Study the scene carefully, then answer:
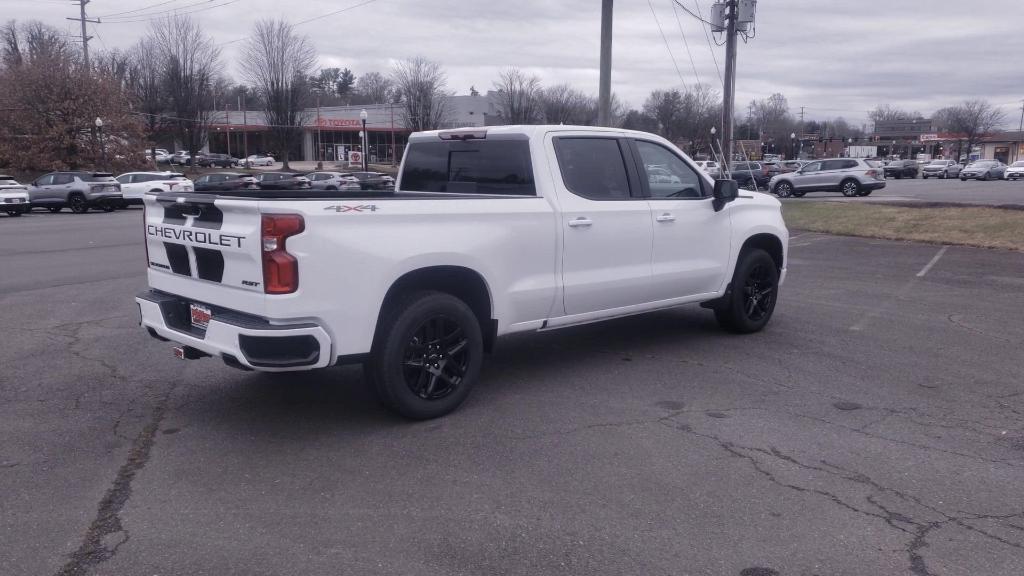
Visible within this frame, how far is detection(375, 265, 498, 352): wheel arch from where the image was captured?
17.4 feet

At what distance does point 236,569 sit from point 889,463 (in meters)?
3.64

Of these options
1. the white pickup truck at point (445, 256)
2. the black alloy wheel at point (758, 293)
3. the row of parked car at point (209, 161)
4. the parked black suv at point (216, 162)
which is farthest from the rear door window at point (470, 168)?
the parked black suv at point (216, 162)

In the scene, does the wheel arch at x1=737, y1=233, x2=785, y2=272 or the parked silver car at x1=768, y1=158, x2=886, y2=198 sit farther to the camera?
the parked silver car at x1=768, y1=158, x2=886, y2=198

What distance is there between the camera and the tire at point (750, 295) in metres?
7.89

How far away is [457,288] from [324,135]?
266 feet

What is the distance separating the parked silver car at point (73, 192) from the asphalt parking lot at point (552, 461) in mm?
24666

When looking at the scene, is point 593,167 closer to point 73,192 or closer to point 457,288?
point 457,288

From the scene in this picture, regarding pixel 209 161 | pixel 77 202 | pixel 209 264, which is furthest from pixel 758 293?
pixel 209 161

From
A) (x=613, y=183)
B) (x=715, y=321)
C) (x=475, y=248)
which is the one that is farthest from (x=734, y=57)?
(x=475, y=248)

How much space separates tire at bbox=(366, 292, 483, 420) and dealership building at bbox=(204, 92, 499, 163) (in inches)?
2803

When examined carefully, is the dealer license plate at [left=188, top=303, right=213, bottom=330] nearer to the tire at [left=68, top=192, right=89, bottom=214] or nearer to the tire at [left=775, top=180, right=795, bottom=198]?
the tire at [left=68, top=192, right=89, bottom=214]

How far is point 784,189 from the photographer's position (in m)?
36.1

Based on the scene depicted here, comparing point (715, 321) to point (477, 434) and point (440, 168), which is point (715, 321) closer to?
point (440, 168)

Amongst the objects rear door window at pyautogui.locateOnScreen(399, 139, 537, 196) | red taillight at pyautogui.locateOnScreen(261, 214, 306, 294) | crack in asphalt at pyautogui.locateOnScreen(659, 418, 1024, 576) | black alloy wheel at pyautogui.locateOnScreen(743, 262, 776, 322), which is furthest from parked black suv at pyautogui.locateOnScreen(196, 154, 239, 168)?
crack in asphalt at pyautogui.locateOnScreen(659, 418, 1024, 576)
